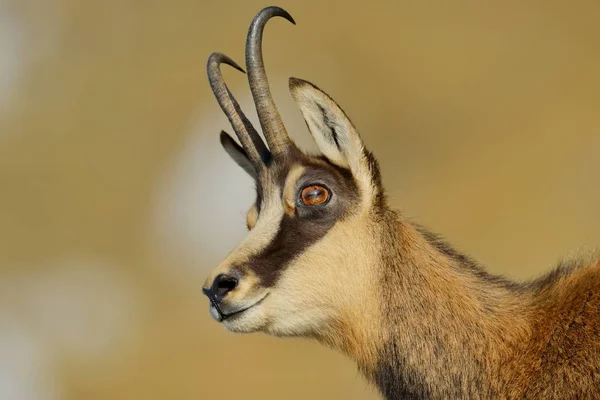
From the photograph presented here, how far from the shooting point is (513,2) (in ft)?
75.6

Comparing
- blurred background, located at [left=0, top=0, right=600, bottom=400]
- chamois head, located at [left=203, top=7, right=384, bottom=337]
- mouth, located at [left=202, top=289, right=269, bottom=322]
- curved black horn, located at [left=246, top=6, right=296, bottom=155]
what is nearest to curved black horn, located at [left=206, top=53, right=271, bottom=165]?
curved black horn, located at [left=246, top=6, right=296, bottom=155]

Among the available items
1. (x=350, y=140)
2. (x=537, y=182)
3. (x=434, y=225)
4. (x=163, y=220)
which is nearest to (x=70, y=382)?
(x=163, y=220)

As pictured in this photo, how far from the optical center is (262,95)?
685cm

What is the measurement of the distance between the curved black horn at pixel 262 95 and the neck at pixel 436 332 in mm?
999

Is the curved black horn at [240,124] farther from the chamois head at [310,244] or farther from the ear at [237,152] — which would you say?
the chamois head at [310,244]

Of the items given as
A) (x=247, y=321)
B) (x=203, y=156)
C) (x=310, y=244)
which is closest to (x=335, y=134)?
(x=310, y=244)

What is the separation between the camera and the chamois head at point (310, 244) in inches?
243

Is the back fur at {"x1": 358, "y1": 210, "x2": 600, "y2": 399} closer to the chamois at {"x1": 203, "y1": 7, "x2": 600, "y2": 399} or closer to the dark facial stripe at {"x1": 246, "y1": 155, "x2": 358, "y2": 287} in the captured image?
the chamois at {"x1": 203, "y1": 7, "x2": 600, "y2": 399}

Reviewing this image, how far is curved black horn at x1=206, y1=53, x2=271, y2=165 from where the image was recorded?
705cm

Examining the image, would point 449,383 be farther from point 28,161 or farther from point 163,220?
point 28,161

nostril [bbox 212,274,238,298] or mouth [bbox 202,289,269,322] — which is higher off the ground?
nostril [bbox 212,274,238,298]

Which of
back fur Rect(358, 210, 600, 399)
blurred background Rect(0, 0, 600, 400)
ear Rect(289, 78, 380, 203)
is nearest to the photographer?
back fur Rect(358, 210, 600, 399)

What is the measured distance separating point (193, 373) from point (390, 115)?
7271 mm

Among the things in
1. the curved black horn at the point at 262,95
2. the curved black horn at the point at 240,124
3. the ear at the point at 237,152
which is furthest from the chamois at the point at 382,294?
the ear at the point at 237,152
